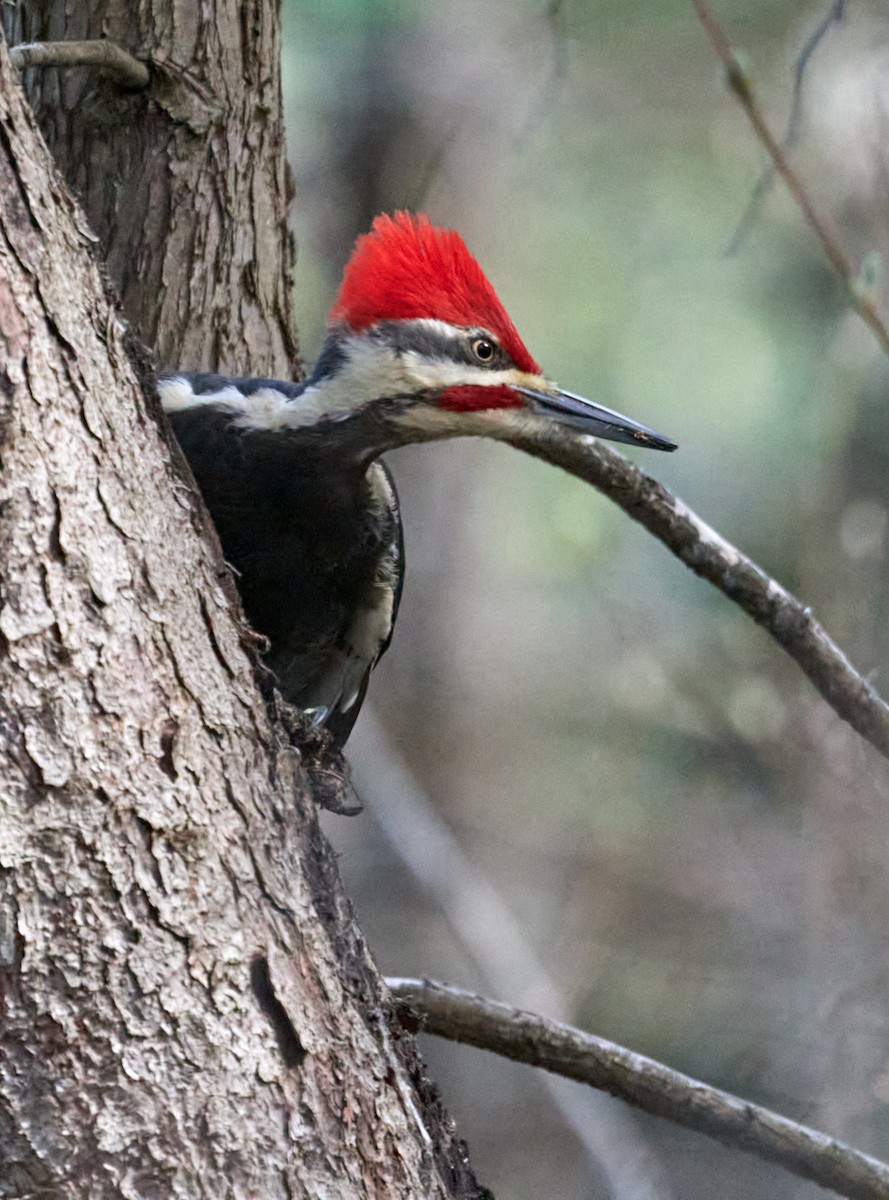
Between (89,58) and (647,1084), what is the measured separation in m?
1.81

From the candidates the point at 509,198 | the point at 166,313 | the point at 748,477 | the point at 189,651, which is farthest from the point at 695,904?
the point at 189,651

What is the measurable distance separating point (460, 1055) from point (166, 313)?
4.33m

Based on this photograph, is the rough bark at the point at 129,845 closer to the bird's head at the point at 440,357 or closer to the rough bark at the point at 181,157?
the bird's head at the point at 440,357

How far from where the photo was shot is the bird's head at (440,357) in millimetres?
2061

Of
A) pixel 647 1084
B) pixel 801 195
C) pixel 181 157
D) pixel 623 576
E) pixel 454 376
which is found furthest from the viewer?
pixel 623 576

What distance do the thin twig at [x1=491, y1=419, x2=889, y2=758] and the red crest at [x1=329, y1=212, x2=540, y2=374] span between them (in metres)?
0.37

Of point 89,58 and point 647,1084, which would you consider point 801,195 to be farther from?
point 647,1084

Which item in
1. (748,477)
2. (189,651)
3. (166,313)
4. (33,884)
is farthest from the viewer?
(748,477)

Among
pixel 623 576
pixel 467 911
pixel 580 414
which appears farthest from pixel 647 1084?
pixel 623 576

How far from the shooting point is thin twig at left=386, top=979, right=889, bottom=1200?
2133 mm

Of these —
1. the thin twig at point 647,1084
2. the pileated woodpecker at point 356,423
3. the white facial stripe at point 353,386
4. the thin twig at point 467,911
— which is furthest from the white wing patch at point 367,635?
the thin twig at point 467,911

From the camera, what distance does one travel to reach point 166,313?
2457 millimetres

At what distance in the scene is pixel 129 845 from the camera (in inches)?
51.8

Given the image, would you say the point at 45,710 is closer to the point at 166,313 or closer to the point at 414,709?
the point at 166,313
